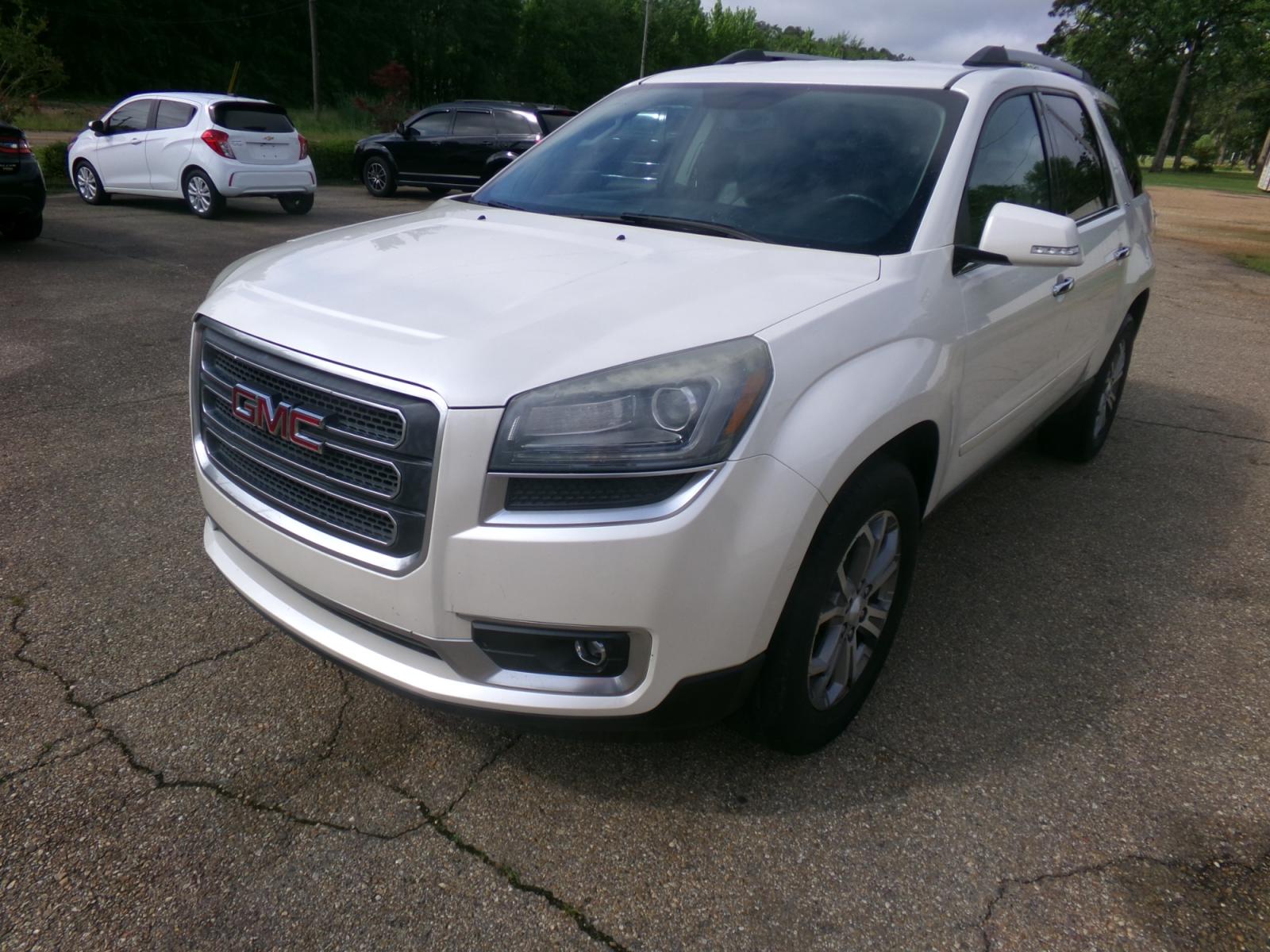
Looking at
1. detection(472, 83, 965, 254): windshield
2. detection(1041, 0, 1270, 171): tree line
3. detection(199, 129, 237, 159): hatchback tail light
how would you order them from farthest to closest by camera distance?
detection(1041, 0, 1270, 171): tree line, detection(199, 129, 237, 159): hatchback tail light, detection(472, 83, 965, 254): windshield

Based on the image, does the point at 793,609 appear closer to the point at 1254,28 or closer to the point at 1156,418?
the point at 1156,418

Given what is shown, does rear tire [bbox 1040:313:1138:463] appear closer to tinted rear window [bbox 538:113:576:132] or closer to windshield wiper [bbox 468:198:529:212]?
windshield wiper [bbox 468:198:529:212]

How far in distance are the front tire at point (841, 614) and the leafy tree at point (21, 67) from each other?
20.4 m

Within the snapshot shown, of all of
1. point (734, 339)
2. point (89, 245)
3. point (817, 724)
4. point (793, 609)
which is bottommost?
point (89, 245)

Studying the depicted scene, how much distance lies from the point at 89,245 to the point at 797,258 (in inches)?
394

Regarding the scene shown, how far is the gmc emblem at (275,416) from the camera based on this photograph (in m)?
2.16

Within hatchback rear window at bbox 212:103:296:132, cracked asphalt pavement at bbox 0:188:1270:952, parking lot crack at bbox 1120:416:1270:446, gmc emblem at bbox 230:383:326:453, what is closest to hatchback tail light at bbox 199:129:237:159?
hatchback rear window at bbox 212:103:296:132

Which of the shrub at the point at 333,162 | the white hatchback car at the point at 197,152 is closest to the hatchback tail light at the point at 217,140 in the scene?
the white hatchback car at the point at 197,152

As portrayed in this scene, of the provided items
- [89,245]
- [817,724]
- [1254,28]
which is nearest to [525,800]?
[817,724]

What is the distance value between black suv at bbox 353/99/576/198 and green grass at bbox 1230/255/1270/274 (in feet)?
35.3

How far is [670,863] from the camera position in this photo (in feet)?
7.30

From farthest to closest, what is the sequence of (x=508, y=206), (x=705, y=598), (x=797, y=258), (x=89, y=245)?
(x=89, y=245) → (x=508, y=206) → (x=797, y=258) → (x=705, y=598)

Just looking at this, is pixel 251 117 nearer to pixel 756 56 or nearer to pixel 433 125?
pixel 433 125

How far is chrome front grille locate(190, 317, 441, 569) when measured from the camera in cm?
201
